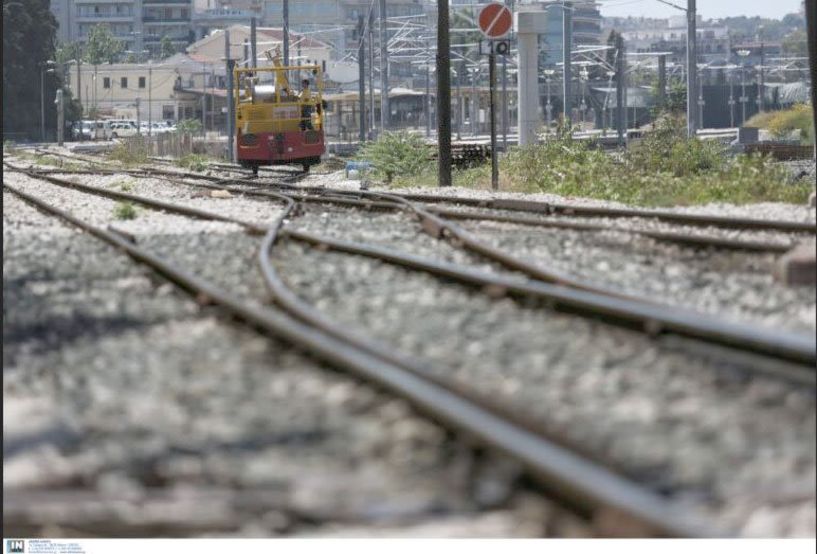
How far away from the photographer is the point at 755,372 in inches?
245

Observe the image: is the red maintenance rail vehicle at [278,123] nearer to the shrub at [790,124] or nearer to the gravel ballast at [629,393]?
the shrub at [790,124]

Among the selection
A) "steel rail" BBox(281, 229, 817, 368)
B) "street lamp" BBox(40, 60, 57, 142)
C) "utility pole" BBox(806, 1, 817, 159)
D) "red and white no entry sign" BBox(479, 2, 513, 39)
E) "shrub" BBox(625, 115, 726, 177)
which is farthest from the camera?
"street lamp" BBox(40, 60, 57, 142)

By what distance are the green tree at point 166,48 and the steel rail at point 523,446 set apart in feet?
600

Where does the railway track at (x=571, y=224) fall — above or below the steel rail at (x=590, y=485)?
above

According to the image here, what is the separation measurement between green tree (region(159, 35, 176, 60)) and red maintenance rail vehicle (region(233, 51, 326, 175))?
5997 inches

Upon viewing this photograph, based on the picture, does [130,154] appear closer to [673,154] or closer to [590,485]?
[673,154]

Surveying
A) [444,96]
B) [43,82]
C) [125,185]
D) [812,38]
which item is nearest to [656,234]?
[812,38]

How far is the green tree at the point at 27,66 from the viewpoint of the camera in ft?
299

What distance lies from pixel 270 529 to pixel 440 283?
5552 millimetres

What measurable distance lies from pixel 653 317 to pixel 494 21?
15342 millimetres

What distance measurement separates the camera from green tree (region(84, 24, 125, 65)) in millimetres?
162375

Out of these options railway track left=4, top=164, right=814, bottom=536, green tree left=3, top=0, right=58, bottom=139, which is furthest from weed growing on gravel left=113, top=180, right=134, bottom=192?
green tree left=3, top=0, right=58, bottom=139

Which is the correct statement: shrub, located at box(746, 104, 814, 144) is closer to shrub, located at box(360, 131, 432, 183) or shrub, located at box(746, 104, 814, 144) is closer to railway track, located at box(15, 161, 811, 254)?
shrub, located at box(360, 131, 432, 183)

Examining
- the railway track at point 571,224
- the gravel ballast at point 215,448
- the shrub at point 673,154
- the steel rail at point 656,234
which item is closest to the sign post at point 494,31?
the railway track at point 571,224
